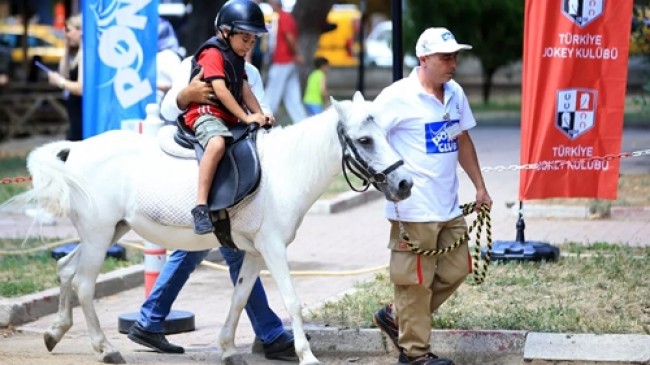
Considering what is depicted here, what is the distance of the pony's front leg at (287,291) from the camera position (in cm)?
788

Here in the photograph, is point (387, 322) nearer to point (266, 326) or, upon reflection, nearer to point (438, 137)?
point (266, 326)

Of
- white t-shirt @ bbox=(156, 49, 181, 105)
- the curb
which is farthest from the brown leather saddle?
white t-shirt @ bbox=(156, 49, 181, 105)

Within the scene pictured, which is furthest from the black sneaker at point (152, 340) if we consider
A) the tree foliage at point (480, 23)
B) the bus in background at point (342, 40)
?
the bus in background at point (342, 40)

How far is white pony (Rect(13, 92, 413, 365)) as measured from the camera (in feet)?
25.8

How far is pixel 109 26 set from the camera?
11.1 m

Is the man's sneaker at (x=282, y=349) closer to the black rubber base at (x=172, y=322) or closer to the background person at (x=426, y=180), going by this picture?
the background person at (x=426, y=180)

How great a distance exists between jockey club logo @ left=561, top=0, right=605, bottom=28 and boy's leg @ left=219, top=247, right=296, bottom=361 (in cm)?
370

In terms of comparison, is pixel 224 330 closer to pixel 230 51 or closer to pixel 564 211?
pixel 230 51

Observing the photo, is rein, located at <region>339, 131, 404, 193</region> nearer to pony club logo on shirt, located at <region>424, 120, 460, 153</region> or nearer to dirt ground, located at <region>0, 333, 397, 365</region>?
Result: pony club logo on shirt, located at <region>424, 120, 460, 153</region>

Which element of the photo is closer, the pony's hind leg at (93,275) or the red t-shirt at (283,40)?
the pony's hind leg at (93,275)

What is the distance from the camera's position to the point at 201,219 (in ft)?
26.0

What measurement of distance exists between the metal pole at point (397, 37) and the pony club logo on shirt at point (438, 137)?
100 inches

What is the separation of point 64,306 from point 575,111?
15.1ft

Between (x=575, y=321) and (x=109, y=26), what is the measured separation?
192 inches
